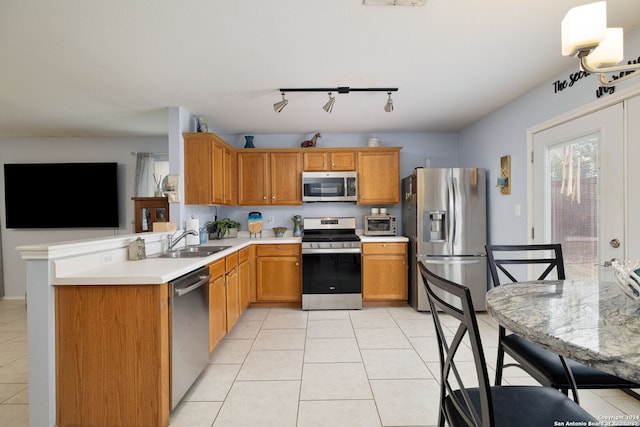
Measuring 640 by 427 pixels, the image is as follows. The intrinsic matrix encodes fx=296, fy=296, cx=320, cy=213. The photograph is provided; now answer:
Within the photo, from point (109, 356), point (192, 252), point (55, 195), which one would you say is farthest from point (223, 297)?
point (55, 195)

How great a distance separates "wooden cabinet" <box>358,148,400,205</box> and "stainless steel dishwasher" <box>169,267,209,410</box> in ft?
8.18

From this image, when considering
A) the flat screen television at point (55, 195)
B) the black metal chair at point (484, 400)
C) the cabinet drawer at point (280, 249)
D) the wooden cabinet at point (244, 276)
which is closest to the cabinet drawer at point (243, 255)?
the wooden cabinet at point (244, 276)

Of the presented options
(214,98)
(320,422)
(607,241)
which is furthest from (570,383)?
(214,98)

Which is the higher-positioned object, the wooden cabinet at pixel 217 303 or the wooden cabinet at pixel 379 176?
the wooden cabinet at pixel 379 176

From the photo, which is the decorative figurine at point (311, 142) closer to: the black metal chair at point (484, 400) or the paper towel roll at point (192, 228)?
the paper towel roll at point (192, 228)

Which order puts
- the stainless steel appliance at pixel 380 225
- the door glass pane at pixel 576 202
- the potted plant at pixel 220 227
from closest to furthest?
the door glass pane at pixel 576 202 → the potted plant at pixel 220 227 → the stainless steel appliance at pixel 380 225

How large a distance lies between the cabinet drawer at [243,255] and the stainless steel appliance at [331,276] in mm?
695

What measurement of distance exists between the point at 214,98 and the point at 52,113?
2.04m

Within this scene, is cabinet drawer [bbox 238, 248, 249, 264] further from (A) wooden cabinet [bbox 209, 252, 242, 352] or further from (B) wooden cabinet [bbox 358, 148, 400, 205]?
(B) wooden cabinet [bbox 358, 148, 400, 205]

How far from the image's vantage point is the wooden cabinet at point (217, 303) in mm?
2400

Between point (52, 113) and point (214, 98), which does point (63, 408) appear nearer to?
point (214, 98)

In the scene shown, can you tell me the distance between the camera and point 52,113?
3.38 m

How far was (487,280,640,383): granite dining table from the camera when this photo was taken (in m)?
0.65

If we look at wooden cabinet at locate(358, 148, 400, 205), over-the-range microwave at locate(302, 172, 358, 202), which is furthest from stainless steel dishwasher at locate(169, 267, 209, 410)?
wooden cabinet at locate(358, 148, 400, 205)
